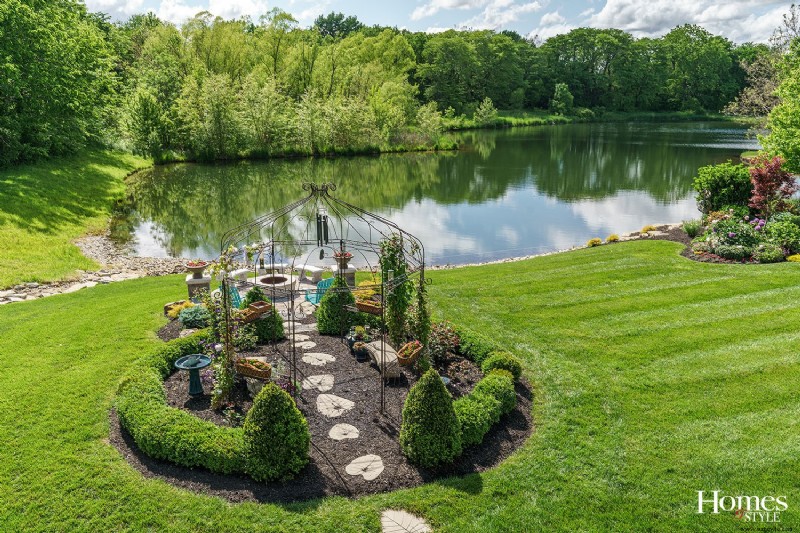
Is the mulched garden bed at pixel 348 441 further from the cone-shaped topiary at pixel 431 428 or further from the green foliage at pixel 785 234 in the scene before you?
the green foliage at pixel 785 234

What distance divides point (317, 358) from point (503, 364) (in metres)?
3.44

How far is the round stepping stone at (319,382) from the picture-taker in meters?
9.05

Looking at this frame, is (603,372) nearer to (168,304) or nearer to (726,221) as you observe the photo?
(168,304)

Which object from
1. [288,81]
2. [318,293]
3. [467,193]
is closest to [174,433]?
[318,293]

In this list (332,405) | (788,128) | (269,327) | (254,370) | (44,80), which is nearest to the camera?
(332,405)

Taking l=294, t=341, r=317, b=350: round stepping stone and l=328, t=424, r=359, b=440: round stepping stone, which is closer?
l=328, t=424, r=359, b=440: round stepping stone

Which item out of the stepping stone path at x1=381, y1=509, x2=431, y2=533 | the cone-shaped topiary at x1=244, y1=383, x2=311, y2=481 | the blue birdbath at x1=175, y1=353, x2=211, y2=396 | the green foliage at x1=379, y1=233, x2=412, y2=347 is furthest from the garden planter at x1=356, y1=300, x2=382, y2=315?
the stepping stone path at x1=381, y1=509, x2=431, y2=533

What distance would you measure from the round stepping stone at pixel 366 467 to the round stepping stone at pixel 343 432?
21.2 inches

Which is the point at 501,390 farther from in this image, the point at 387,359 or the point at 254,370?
the point at 254,370

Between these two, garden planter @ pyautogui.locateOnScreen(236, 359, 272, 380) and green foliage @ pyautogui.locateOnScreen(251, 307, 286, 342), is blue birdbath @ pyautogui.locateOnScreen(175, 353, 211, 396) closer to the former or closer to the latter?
garden planter @ pyautogui.locateOnScreen(236, 359, 272, 380)

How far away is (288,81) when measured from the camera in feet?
185

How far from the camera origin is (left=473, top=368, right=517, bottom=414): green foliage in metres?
8.23

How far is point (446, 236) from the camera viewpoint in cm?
2398

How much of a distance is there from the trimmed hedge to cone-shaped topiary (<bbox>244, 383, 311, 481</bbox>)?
79mm
